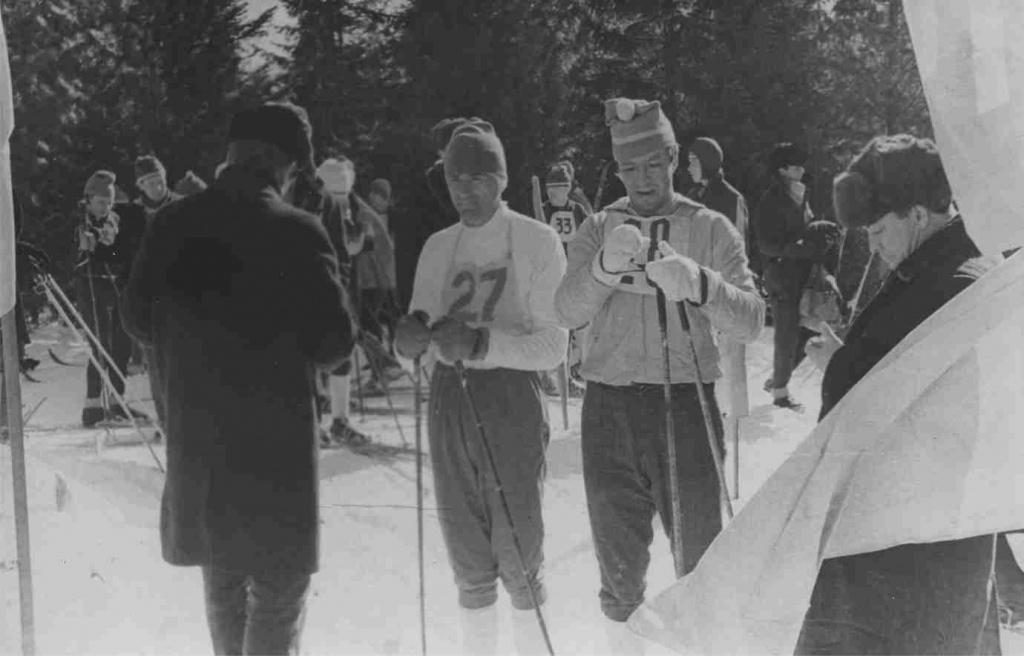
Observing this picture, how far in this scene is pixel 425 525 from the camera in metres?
2.11

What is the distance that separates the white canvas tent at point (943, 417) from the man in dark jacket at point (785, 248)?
251 mm

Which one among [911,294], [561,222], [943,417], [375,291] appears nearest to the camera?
[911,294]

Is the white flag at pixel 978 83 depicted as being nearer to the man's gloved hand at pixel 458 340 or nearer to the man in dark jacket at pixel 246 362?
the man's gloved hand at pixel 458 340

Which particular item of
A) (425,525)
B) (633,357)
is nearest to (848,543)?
(633,357)

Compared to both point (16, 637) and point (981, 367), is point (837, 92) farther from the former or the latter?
point (16, 637)

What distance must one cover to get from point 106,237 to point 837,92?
63.5 inches

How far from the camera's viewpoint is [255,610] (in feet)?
6.09

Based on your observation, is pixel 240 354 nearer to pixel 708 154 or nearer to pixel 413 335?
pixel 413 335

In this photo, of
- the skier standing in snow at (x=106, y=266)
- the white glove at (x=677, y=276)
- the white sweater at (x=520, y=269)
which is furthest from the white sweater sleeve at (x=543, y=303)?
the skier standing in snow at (x=106, y=266)

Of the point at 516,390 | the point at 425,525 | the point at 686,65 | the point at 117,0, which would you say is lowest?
the point at 425,525

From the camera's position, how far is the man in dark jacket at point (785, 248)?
201 cm

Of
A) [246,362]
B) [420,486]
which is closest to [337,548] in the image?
[420,486]

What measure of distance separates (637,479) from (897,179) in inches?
32.3

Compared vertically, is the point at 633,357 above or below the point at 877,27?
below
